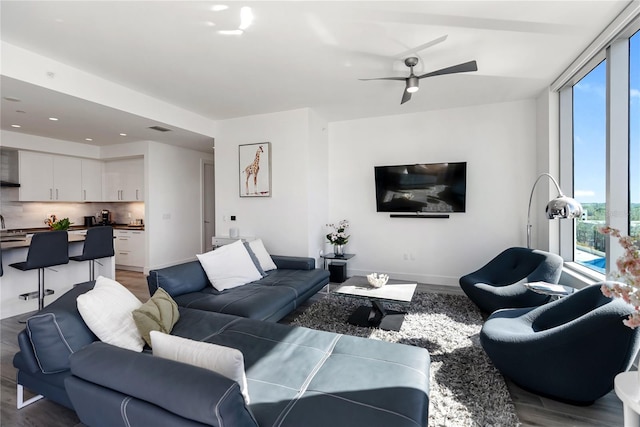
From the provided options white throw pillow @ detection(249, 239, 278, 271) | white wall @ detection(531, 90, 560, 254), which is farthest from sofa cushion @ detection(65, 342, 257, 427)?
white wall @ detection(531, 90, 560, 254)

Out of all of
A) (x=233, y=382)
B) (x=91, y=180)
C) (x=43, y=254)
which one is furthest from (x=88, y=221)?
(x=233, y=382)

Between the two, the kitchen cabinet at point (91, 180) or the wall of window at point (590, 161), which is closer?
the wall of window at point (590, 161)

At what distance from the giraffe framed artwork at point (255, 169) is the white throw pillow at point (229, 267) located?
1.46 meters

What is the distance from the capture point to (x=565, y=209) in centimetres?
249

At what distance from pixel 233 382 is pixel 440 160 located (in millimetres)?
4426

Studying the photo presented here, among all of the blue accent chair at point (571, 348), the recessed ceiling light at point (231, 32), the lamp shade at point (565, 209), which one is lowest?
the blue accent chair at point (571, 348)

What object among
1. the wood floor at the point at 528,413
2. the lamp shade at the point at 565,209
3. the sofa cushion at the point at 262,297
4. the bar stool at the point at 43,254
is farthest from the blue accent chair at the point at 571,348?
the bar stool at the point at 43,254

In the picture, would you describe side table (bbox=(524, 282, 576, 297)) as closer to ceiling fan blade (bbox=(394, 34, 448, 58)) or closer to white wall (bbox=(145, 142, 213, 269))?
ceiling fan blade (bbox=(394, 34, 448, 58))

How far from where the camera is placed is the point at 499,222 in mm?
4312

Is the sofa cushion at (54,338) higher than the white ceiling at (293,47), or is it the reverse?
the white ceiling at (293,47)

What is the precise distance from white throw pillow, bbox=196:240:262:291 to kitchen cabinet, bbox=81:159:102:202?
4.56 metres

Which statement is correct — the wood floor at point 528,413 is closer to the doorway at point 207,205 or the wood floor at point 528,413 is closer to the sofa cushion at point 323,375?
the sofa cushion at point 323,375

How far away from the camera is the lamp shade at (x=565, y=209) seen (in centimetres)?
247

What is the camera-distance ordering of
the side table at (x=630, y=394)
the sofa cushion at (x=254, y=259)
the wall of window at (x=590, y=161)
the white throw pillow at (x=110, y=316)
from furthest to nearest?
1. the sofa cushion at (x=254, y=259)
2. the wall of window at (x=590, y=161)
3. the white throw pillow at (x=110, y=316)
4. the side table at (x=630, y=394)
